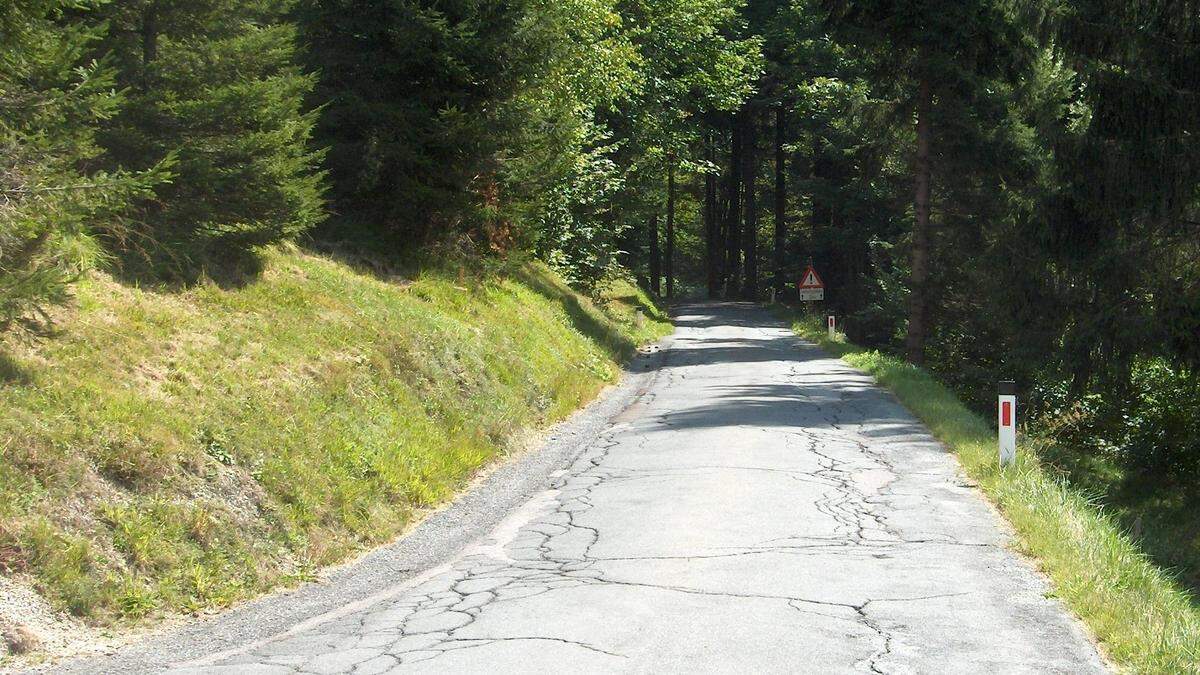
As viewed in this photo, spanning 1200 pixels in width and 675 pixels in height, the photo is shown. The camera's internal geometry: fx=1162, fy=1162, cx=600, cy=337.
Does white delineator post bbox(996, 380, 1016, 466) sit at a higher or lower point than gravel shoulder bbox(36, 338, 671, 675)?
higher

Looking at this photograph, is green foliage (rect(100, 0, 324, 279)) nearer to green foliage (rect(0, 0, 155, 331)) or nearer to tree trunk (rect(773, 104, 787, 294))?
green foliage (rect(0, 0, 155, 331))

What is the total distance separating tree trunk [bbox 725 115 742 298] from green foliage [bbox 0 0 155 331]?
5461 cm

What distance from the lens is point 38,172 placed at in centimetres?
879

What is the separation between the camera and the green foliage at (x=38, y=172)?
8539mm

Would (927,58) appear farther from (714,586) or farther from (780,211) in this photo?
(780,211)

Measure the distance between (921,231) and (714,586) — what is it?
68.6ft

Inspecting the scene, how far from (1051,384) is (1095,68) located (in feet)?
30.7

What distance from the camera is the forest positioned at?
11.5m

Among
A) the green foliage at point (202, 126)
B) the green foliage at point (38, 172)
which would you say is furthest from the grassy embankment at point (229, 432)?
the green foliage at point (202, 126)

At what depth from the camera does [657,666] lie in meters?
6.03

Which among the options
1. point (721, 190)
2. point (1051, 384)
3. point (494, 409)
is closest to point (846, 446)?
point (494, 409)

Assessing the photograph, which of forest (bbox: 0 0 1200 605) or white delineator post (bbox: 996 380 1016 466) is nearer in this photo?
forest (bbox: 0 0 1200 605)

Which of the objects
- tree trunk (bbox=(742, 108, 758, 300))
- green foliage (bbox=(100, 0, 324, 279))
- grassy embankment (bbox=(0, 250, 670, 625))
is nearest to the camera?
grassy embankment (bbox=(0, 250, 670, 625))

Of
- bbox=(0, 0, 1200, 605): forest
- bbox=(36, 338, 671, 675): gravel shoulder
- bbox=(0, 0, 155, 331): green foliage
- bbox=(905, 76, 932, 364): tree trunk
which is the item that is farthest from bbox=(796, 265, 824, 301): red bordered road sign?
bbox=(0, 0, 155, 331): green foliage
